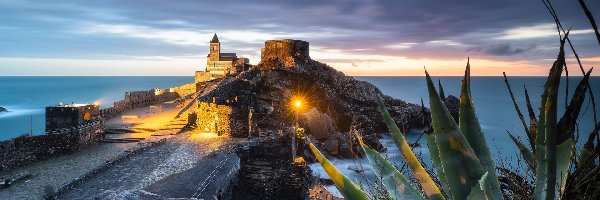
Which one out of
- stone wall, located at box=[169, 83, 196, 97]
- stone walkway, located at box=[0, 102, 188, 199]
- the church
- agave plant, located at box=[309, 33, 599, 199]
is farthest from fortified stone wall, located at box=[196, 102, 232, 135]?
the church

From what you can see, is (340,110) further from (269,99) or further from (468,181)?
(468,181)

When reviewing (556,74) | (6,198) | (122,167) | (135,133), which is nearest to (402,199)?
(556,74)

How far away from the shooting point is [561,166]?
159 cm

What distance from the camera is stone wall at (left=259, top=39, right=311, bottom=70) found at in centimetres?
4984

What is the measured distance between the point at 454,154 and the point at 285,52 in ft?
165

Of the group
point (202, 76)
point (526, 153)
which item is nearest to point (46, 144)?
point (526, 153)

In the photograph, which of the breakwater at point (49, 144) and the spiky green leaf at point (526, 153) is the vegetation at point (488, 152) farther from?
the breakwater at point (49, 144)

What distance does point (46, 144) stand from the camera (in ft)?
66.2

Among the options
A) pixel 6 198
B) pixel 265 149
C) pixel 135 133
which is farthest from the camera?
pixel 135 133

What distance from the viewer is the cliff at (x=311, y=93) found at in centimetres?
3381

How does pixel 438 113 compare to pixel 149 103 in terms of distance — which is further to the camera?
pixel 149 103

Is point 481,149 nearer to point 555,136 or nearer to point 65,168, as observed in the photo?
point 555,136

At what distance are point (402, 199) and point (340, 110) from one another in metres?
44.4

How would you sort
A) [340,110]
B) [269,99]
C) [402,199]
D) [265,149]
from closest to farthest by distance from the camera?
[402,199] < [265,149] < [269,99] < [340,110]
